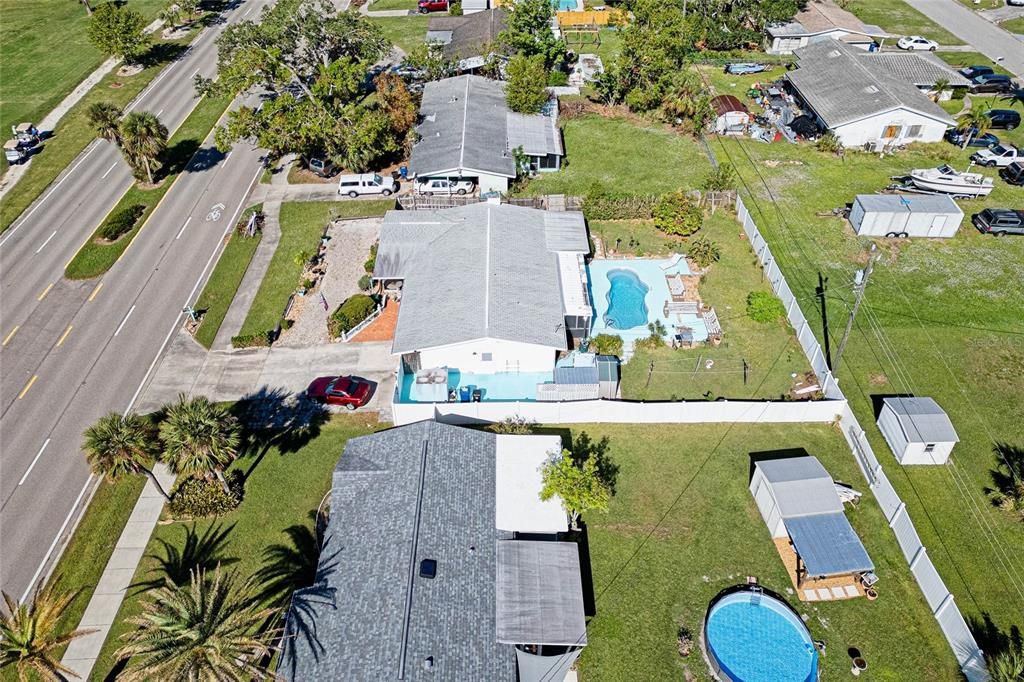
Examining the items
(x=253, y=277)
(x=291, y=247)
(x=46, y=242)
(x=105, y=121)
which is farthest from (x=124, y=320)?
(x=105, y=121)

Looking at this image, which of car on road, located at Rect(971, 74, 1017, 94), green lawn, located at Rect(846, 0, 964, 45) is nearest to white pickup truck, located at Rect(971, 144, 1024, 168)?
car on road, located at Rect(971, 74, 1017, 94)

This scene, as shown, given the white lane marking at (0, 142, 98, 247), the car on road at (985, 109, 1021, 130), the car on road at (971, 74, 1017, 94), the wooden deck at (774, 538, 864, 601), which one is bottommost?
the wooden deck at (774, 538, 864, 601)

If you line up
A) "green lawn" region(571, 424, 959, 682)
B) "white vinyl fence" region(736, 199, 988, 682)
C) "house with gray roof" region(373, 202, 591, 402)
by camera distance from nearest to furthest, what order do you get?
"white vinyl fence" region(736, 199, 988, 682) → "green lawn" region(571, 424, 959, 682) → "house with gray roof" region(373, 202, 591, 402)

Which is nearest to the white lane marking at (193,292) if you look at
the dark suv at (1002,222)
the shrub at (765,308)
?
the shrub at (765,308)

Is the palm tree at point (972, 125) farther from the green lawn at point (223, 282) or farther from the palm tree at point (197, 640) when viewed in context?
the palm tree at point (197, 640)

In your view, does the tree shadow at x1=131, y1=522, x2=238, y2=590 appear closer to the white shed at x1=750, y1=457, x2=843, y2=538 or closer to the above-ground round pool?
the above-ground round pool

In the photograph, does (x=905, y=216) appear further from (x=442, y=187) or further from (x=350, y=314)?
(x=350, y=314)

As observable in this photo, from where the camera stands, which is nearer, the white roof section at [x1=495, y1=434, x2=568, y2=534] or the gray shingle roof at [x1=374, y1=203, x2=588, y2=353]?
the white roof section at [x1=495, y1=434, x2=568, y2=534]
